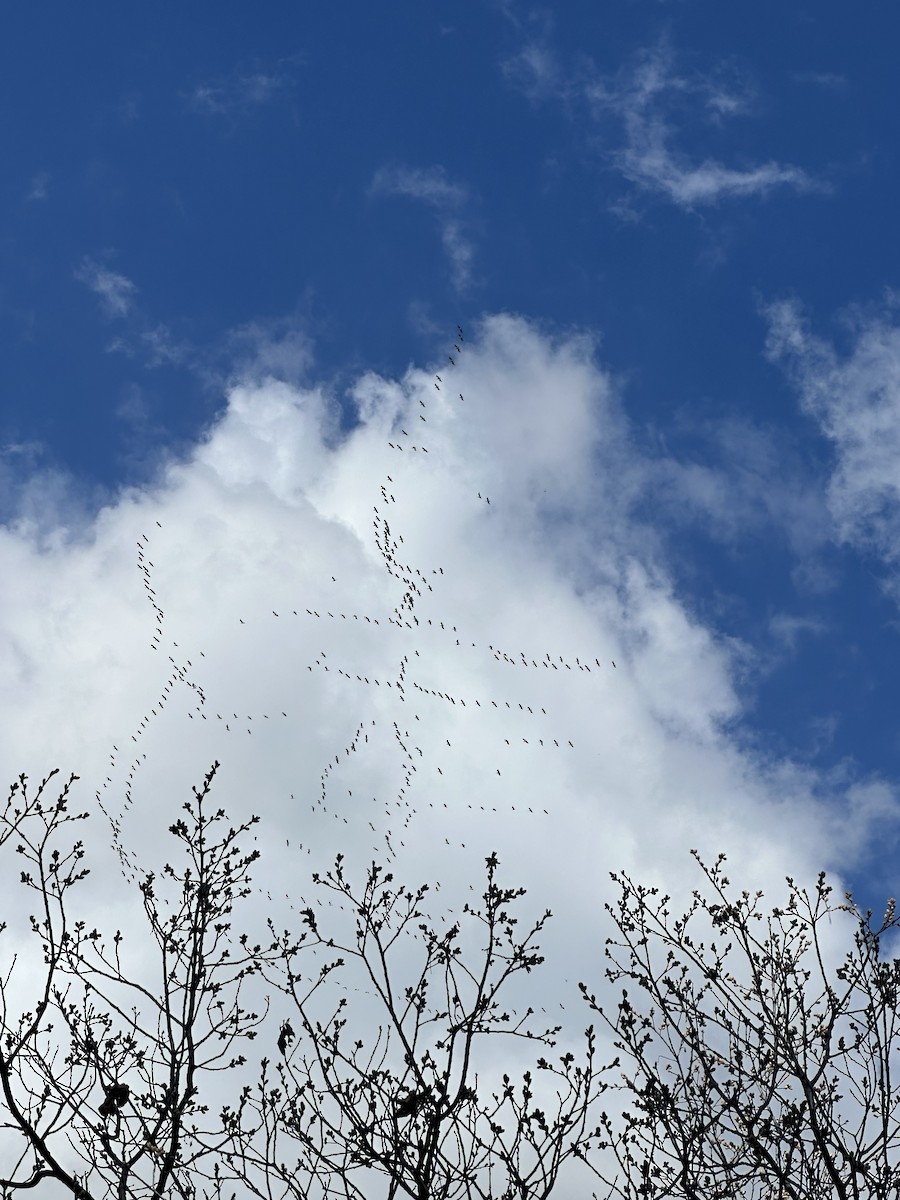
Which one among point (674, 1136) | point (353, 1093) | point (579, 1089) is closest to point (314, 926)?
point (353, 1093)

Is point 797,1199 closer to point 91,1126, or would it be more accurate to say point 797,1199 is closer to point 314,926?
point 314,926

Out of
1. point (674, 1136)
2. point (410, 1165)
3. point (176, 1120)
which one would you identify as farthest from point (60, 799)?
point (674, 1136)

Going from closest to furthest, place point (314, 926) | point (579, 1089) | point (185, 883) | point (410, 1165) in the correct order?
point (410, 1165) → point (579, 1089) → point (314, 926) → point (185, 883)

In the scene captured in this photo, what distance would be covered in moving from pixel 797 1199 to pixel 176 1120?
19.6 ft

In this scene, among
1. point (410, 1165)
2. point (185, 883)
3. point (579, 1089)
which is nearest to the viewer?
point (410, 1165)

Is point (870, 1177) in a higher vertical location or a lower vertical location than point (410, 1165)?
higher

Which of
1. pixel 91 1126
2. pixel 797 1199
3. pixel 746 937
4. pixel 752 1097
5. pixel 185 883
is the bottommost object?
pixel 91 1126

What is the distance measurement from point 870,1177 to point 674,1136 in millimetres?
1847

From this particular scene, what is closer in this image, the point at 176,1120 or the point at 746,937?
the point at 176,1120

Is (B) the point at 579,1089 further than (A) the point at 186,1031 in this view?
No

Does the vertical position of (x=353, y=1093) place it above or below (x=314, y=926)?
below

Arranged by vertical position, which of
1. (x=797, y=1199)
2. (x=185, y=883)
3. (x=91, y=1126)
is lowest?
(x=91, y=1126)

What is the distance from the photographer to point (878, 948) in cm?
1053

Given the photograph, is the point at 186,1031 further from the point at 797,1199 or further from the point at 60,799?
the point at 797,1199
